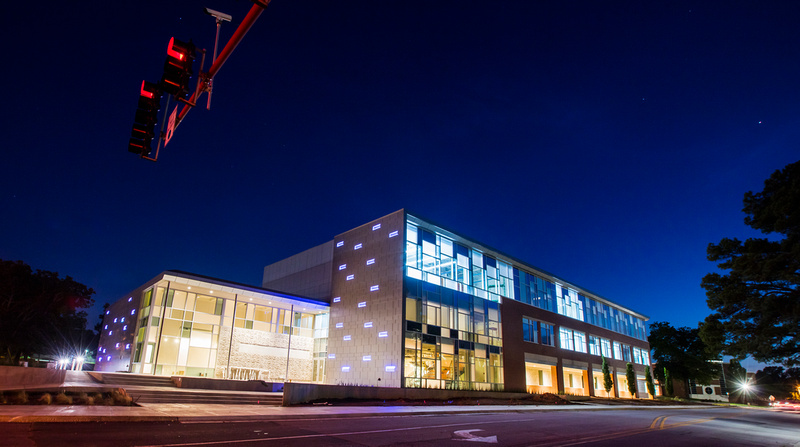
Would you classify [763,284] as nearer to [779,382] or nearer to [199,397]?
[199,397]

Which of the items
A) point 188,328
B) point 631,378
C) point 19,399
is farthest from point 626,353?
point 19,399

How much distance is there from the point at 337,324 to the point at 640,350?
5512 centimetres

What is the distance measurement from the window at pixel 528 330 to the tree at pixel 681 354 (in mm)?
45437

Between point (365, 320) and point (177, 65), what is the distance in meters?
27.1

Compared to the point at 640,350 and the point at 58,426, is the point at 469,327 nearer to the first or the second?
the point at 58,426

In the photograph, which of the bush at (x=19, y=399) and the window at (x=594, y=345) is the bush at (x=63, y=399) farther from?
the window at (x=594, y=345)

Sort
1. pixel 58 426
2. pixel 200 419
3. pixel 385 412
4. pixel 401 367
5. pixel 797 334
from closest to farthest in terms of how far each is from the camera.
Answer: pixel 58 426 → pixel 200 419 → pixel 385 412 → pixel 797 334 → pixel 401 367

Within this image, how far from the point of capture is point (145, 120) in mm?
8219

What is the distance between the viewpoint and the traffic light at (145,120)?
7996mm

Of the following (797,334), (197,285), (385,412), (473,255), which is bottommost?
(385,412)

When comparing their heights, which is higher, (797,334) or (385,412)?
(797,334)

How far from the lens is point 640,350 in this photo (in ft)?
222

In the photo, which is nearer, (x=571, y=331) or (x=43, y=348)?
(x=571, y=331)

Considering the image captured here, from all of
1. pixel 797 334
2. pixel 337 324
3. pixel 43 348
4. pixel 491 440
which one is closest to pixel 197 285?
pixel 337 324
